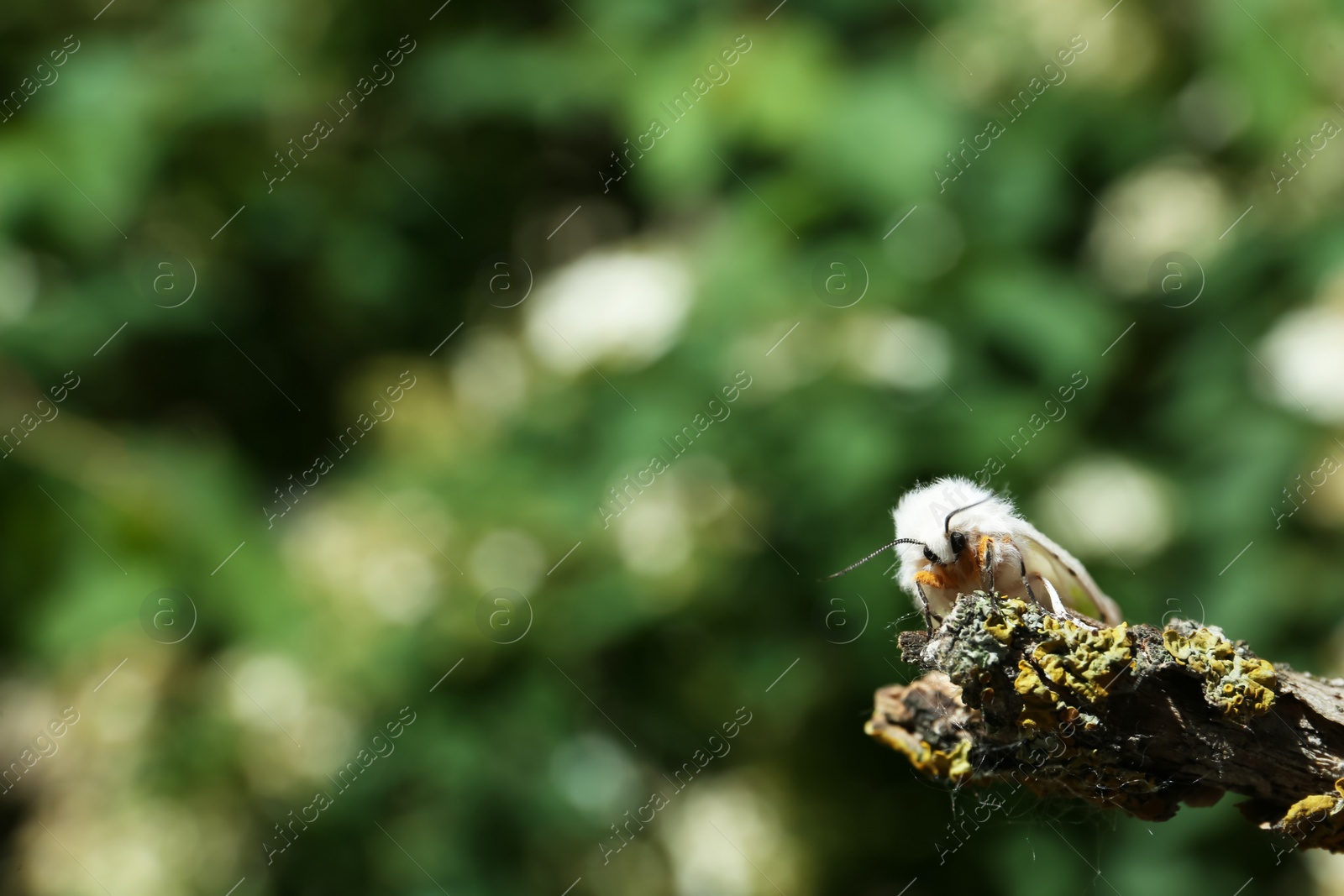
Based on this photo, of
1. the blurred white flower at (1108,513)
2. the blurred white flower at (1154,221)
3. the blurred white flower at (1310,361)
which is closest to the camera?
the blurred white flower at (1310,361)

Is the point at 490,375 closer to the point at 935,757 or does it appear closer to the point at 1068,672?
the point at 935,757

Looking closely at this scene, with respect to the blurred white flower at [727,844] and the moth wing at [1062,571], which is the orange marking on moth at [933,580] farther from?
the blurred white flower at [727,844]

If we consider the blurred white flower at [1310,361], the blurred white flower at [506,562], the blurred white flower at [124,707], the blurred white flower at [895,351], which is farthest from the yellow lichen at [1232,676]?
the blurred white flower at [124,707]

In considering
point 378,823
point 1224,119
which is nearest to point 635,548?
point 378,823

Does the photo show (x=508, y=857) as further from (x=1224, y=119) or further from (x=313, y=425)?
(x=1224, y=119)

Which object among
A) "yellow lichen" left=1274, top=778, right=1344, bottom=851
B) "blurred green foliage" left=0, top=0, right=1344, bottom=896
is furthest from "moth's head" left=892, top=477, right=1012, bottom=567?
"blurred green foliage" left=0, top=0, right=1344, bottom=896

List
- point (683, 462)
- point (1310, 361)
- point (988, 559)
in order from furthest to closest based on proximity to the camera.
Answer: point (683, 462)
point (1310, 361)
point (988, 559)

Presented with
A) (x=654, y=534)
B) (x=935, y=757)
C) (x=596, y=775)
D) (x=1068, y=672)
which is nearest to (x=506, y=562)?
(x=654, y=534)

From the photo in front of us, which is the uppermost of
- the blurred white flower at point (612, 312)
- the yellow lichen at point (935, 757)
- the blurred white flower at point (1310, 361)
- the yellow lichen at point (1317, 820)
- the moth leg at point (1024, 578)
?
the blurred white flower at point (612, 312)
